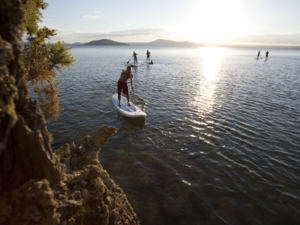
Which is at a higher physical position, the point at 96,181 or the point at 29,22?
the point at 29,22

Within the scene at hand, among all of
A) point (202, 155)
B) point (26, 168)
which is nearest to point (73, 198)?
point (26, 168)

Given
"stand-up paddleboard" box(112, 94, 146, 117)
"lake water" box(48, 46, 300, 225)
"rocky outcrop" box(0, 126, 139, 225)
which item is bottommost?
"lake water" box(48, 46, 300, 225)

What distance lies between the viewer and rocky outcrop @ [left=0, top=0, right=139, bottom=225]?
2334 millimetres

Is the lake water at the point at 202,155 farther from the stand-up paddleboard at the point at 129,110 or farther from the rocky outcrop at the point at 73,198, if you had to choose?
the rocky outcrop at the point at 73,198

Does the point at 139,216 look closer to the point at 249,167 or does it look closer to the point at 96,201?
the point at 96,201

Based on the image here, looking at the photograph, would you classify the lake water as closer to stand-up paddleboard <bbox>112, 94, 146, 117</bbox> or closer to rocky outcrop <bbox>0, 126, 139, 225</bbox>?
stand-up paddleboard <bbox>112, 94, 146, 117</bbox>

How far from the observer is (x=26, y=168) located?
114 inches

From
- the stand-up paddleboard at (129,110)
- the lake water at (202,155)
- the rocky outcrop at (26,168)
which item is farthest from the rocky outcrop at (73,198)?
the stand-up paddleboard at (129,110)

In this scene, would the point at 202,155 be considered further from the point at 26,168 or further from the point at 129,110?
the point at 26,168

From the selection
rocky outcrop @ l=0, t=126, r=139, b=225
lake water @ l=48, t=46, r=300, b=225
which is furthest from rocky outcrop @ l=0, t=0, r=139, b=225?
lake water @ l=48, t=46, r=300, b=225

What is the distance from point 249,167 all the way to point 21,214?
8749 millimetres

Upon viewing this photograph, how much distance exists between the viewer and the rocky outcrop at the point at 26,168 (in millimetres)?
2334

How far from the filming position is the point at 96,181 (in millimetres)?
4023

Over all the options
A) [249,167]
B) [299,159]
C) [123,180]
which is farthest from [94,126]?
[299,159]
